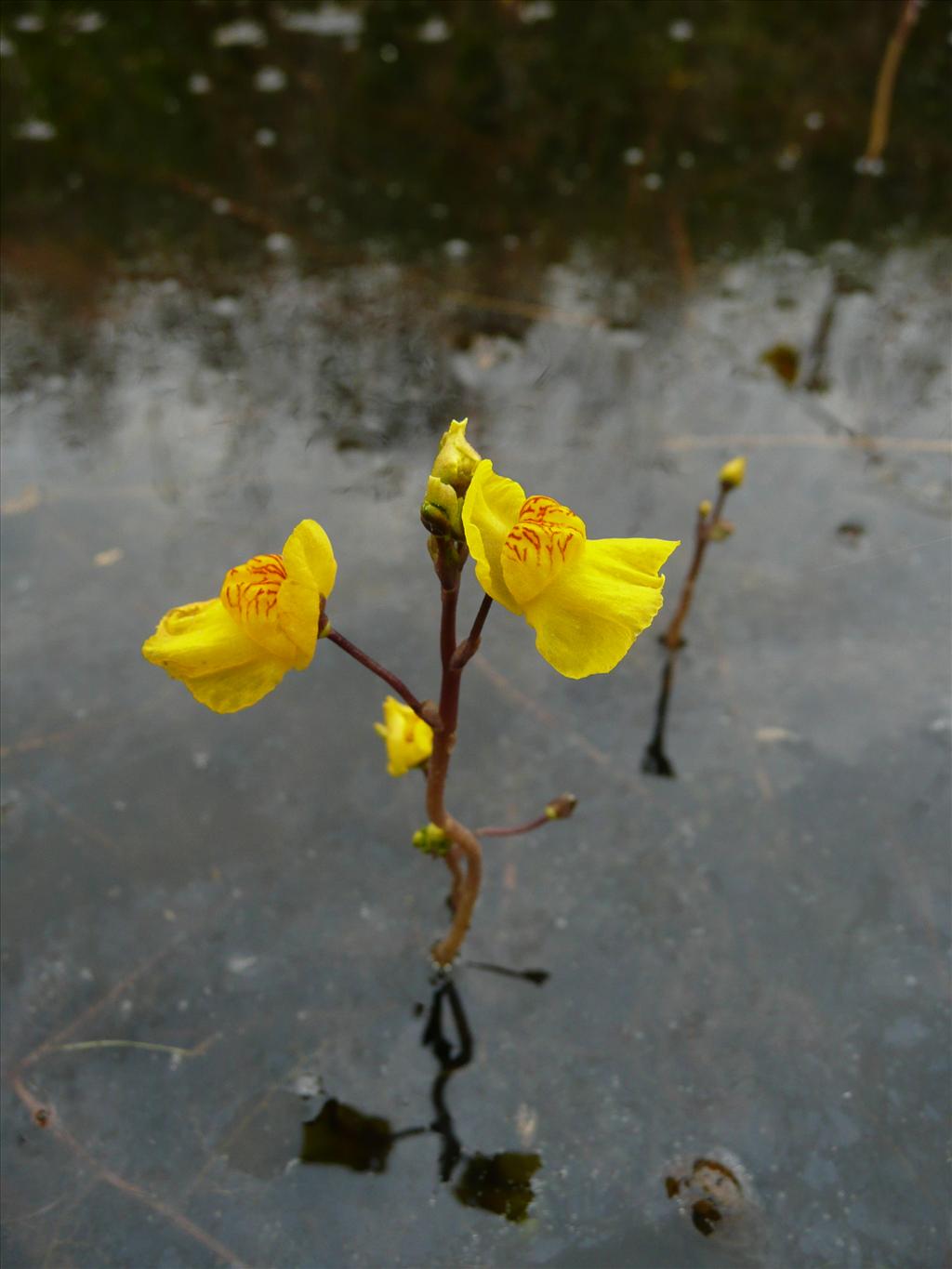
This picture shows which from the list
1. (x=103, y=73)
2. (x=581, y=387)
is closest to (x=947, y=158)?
(x=581, y=387)

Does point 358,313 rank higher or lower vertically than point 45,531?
higher

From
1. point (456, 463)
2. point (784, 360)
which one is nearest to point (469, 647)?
point (456, 463)

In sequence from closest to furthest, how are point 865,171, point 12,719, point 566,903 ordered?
point 566,903
point 12,719
point 865,171

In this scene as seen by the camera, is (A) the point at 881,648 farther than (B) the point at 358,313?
No

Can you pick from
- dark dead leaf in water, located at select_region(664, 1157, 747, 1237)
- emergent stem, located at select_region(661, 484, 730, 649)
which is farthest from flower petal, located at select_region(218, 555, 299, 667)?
emergent stem, located at select_region(661, 484, 730, 649)

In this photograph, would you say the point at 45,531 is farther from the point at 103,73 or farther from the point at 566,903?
the point at 103,73

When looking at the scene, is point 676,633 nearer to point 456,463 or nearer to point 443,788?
point 443,788
